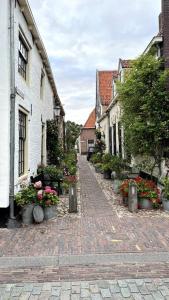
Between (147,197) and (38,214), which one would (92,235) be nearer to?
(38,214)

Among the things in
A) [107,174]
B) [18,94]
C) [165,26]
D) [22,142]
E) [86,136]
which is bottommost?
[107,174]

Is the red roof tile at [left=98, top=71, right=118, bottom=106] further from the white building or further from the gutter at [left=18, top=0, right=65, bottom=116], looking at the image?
the white building

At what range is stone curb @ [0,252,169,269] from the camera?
5320 mm

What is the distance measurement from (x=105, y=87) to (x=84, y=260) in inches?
1177

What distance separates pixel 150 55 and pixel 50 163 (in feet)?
25.3

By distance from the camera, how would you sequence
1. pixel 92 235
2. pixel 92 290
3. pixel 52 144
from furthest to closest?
pixel 52 144 < pixel 92 235 < pixel 92 290

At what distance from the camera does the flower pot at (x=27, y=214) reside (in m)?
7.87

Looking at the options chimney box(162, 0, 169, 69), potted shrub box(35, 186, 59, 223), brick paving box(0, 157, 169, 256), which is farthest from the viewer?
chimney box(162, 0, 169, 69)

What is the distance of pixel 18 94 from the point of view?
Answer: 8.61m

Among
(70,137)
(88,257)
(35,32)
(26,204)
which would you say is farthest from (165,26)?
(70,137)

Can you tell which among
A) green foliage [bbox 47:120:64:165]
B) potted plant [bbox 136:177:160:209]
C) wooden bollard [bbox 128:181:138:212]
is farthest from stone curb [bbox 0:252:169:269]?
green foliage [bbox 47:120:64:165]

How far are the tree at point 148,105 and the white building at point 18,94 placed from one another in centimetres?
338

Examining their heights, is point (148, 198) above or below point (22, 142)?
below

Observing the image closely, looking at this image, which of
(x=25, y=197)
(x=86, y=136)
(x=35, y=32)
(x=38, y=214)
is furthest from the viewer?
(x=86, y=136)
